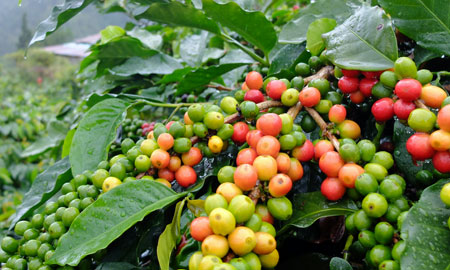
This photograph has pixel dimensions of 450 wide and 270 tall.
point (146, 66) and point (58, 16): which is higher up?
point (58, 16)

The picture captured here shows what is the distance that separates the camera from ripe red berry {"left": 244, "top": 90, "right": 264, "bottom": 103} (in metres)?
0.72

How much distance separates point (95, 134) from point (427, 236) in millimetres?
713

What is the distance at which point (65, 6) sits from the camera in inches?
38.1

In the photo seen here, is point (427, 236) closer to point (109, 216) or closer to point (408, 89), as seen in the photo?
point (408, 89)

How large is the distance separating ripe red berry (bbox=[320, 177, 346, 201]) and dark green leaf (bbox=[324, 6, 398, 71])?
0.68 feet

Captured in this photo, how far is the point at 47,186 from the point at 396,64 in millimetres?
850

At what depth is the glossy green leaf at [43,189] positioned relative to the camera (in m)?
0.81

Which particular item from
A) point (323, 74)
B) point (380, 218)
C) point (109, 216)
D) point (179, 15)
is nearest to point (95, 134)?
point (109, 216)

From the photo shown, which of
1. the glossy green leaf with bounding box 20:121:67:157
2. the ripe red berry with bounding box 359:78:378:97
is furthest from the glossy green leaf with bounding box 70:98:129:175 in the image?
the glossy green leaf with bounding box 20:121:67:157

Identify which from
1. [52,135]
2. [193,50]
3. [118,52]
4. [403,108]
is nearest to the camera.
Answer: [403,108]

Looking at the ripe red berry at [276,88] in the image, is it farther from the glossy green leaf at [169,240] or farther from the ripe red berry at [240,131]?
the glossy green leaf at [169,240]

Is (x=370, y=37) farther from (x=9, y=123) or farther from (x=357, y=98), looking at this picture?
(x=9, y=123)

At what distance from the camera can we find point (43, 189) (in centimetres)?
93

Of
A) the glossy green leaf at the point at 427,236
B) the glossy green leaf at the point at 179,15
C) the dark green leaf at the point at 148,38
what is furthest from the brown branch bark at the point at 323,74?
the dark green leaf at the point at 148,38
